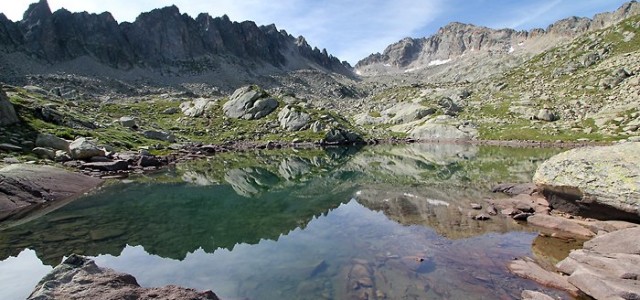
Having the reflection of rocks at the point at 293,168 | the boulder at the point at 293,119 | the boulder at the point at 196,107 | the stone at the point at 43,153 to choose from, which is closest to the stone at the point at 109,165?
the stone at the point at 43,153

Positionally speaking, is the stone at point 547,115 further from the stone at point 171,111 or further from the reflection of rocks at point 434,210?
the stone at point 171,111

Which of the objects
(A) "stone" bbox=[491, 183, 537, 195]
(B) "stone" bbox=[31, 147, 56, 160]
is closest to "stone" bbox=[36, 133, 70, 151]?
(B) "stone" bbox=[31, 147, 56, 160]

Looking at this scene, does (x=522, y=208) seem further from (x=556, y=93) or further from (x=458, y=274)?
(x=556, y=93)

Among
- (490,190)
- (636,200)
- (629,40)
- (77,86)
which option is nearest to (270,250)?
(636,200)

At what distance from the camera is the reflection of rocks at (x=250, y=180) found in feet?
144

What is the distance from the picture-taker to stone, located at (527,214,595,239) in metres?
22.6

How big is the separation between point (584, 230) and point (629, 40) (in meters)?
169

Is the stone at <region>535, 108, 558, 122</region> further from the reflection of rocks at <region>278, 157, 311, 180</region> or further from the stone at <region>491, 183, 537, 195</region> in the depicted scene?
the stone at <region>491, 183, 537, 195</region>

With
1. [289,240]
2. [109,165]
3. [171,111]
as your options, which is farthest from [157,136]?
[289,240]

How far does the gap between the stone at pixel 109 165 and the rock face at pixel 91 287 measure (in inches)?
1694

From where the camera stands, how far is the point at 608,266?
632 inches

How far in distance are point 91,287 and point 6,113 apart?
56818mm

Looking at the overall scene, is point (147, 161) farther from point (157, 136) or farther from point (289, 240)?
point (289, 240)

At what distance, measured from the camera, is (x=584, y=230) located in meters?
22.8
